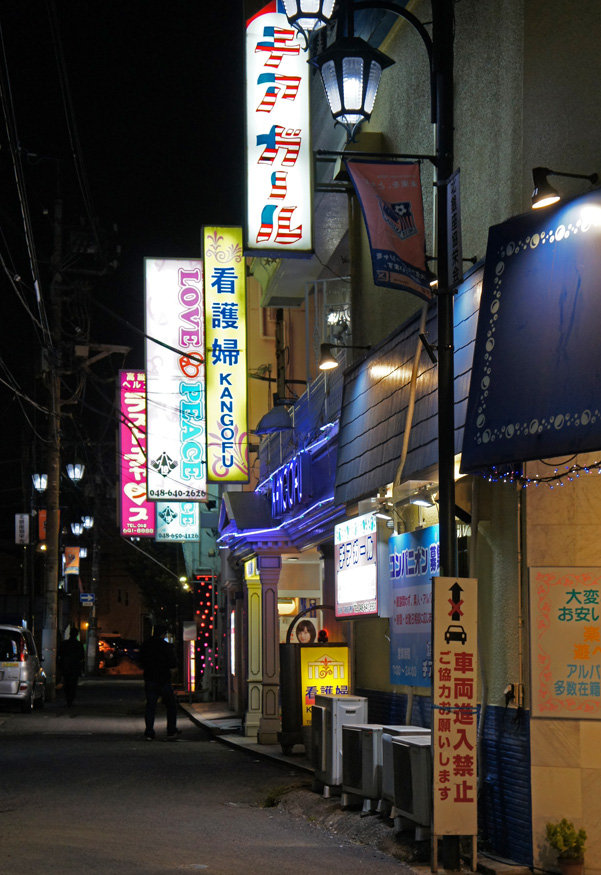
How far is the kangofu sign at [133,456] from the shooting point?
96.7 ft

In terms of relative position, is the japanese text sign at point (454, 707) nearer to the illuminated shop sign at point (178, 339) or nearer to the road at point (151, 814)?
the road at point (151, 814)

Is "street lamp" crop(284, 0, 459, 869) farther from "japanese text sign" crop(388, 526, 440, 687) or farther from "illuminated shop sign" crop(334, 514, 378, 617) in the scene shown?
"illuminated shop sign" crop(334, 514, 378, 617)

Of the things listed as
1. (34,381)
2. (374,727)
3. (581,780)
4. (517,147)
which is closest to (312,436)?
(374,727)

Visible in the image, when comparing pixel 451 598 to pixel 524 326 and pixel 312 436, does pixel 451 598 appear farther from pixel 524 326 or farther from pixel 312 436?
pixel 312 436

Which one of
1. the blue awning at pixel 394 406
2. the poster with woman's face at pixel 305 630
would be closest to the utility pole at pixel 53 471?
the poster with woman's face at pixel 305 630

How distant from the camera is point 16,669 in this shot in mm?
28875

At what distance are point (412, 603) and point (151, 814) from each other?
135 inches

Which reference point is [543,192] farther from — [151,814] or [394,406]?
[151,814]

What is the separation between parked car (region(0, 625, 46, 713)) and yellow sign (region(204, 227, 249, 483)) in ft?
35.5

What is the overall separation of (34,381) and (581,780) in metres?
39.9

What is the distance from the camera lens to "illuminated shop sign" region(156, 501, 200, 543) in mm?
33281

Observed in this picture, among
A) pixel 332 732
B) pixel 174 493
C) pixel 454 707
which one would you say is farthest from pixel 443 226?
pixel 174 493

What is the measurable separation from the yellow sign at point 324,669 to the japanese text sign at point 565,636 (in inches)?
351

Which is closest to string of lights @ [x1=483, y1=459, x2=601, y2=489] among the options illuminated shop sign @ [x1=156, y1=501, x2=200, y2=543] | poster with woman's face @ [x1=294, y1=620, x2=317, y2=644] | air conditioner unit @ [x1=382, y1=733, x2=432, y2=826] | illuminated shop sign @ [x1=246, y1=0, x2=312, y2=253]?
air conditioner unit @ [x1=382, y1=733, x2=432, y2=826]
